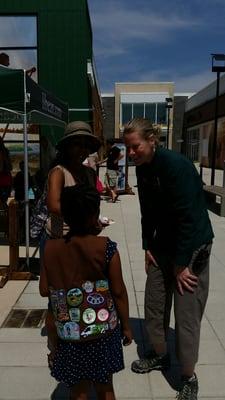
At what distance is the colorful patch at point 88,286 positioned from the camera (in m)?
2.31

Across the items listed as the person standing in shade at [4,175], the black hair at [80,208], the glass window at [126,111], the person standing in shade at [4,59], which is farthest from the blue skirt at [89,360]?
the glass window at [126,111]

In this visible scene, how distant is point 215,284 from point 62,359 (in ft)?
12.3

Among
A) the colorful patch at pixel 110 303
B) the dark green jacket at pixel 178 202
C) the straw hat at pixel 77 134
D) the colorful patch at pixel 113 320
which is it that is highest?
the straw hat at pixel 77 134

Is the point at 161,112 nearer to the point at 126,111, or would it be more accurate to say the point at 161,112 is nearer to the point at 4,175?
the point at 126,111

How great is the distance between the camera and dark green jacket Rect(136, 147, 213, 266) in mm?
2922

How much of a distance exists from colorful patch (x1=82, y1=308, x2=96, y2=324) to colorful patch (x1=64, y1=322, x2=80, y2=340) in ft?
0.17

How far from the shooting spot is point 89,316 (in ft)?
7.66

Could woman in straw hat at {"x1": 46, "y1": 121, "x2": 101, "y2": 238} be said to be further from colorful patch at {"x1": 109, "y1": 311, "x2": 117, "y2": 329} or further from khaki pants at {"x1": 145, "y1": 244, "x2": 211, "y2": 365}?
colorful patch at {"x1": 109, "y1": 311, "x2": 117, "y2": 329}

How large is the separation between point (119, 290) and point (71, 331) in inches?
11.9

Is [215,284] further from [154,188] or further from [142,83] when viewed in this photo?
[142,83]

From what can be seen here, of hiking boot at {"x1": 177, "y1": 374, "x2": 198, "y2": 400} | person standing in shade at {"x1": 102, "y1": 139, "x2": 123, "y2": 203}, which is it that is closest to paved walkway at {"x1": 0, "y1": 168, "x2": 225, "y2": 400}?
hiking boot at {"x1": 177, "y1": 374, "x2": 198, "y2": 400}

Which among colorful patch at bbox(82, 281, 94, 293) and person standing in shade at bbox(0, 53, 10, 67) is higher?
person standing in shade at bbox(0, 53, 10, 67)

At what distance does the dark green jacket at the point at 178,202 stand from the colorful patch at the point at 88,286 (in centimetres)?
81

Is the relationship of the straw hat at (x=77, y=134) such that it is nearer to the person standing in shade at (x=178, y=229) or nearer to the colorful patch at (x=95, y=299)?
the person standing in shade at (x=178, y=229)
